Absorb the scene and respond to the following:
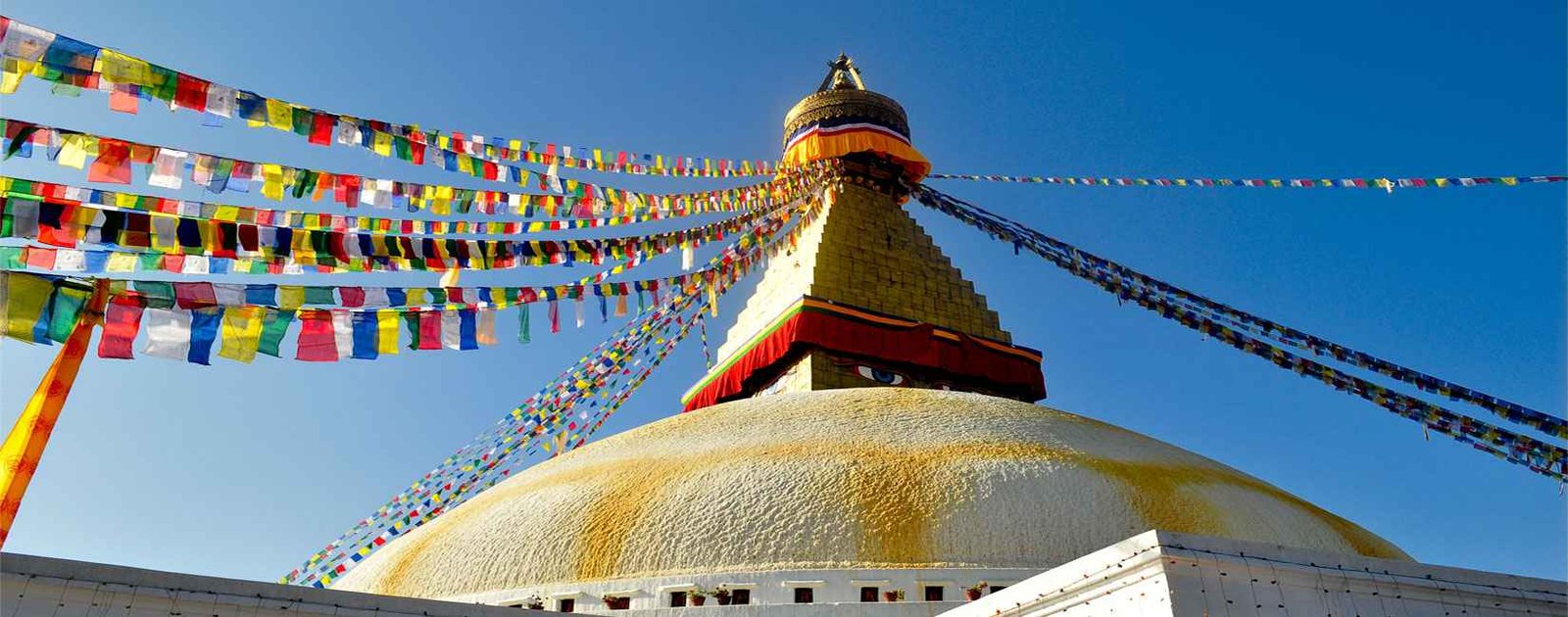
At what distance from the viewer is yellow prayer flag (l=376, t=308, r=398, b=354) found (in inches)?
245

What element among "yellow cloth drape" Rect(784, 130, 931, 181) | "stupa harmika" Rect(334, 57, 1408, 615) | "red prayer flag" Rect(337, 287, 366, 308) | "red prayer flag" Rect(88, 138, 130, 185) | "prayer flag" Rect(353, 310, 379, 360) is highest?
"yellow cloth drape" Rect(784, 130, 931, 181)

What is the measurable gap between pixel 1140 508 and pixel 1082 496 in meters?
0.38

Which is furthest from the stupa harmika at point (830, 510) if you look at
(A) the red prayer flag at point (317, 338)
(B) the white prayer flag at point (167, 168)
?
(B) the white prayer flag at point (167, 168)

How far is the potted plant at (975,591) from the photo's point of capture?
19.6 feet

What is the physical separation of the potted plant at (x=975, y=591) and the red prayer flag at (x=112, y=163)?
524 cm

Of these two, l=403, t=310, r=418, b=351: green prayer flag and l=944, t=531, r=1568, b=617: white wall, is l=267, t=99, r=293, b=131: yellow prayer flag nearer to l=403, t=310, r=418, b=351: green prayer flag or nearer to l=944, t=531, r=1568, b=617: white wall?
l=403, t=310, r=418, b=351: green prayer flag

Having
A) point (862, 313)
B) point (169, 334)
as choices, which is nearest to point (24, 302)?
point (169, 334)

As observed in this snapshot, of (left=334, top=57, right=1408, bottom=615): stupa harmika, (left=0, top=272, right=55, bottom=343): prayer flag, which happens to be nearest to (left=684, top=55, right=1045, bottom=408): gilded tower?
(left=334, top=57, right=1408, bottom=615): stupa harmika

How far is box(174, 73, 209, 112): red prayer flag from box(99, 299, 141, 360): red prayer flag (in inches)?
44.9

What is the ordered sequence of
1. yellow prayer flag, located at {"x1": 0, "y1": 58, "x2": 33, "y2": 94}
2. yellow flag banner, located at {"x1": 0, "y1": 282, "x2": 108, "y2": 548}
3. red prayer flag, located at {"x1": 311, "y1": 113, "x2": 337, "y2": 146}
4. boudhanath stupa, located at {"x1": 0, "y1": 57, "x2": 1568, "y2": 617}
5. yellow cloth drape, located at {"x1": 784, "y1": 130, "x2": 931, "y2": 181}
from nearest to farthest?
1. boudhanath stupa, located at {"x1": 0, "y1": 57, "x2": 1568, "y2": 617}
2. yellow flag banner, located at {"x1": 0, "y1": 282, "x2": 108, "y2": 548}
3. yellow prayer flag, located at {"x1": 0, "y1": 58, "x2": 33, "y2": 94}
4. red prayer flag, located at {"x1": 311, "y1": 113, "x2": 337, "y2": 146}
5. yellow cloth drape, located at {"x1": 784, "y1": 130, "x2": 931, "y2": 181}

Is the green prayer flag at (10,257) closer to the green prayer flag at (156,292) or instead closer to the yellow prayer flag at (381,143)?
the green prayer flag at (156,292)

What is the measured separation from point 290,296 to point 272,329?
0.22 m

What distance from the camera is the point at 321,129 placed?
20.7 ft

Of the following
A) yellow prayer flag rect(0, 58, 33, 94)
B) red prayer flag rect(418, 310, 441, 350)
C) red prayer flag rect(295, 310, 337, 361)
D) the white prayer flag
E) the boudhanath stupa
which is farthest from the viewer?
red prayer flag rect(418, 310, 441, 350)
